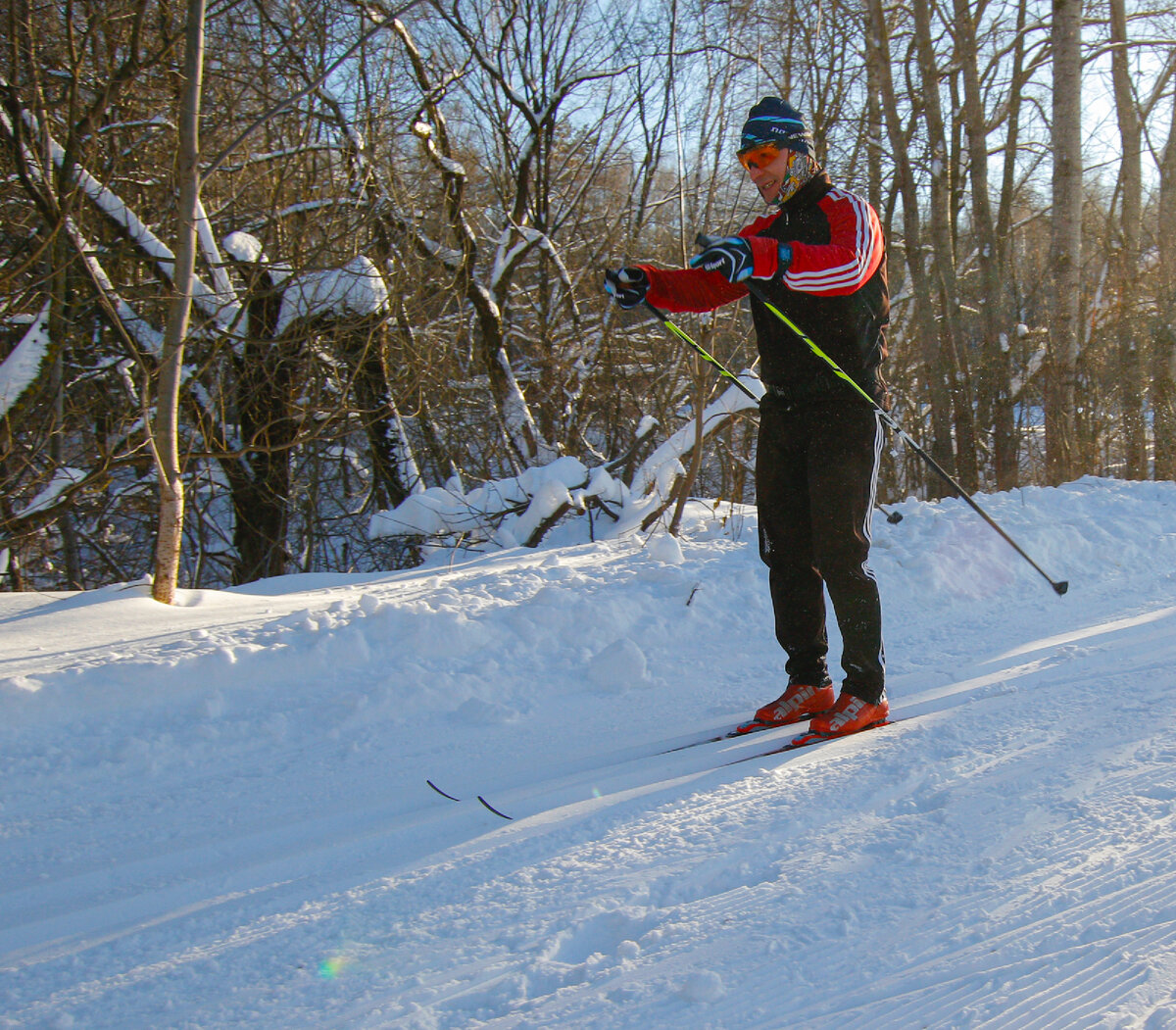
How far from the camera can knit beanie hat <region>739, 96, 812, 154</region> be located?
2.85 m

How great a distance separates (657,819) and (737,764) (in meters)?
0.45

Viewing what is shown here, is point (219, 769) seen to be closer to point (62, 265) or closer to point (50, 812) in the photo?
point (50, 812)

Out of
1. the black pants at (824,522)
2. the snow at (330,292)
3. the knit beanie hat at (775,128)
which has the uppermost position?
the snow at (330,292)

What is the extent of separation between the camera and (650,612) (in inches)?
162

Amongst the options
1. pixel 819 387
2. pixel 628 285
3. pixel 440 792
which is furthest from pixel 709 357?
pixel 440 792

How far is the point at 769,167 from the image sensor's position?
2.91 meters

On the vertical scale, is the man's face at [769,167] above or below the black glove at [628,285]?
above

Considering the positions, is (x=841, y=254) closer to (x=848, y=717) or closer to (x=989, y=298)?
(x=848, y=717)

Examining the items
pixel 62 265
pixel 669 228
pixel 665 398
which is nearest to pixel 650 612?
pixel 62 265

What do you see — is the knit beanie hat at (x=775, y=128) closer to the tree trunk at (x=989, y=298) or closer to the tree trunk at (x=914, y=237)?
the tree trunk at (x=989, y=298)

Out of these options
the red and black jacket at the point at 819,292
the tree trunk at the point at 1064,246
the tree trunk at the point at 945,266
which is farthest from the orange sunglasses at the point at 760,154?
the tree trunk at the point at 945,266

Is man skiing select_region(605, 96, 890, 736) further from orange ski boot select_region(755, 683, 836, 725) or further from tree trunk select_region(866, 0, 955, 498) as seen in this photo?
tree trunk select_region(866, 0, 955, 498)

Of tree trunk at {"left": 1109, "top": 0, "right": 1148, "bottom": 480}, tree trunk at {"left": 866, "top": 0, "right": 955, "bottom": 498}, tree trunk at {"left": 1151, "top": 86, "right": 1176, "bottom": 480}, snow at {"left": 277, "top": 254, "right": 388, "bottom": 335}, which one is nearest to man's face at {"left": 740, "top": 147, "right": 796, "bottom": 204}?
snow at {"left": 277, "top": 254, "right": 388, "bottom": 335}

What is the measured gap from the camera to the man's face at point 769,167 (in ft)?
9.46
